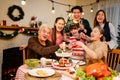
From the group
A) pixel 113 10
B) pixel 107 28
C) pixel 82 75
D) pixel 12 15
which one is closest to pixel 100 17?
pixel 107 28

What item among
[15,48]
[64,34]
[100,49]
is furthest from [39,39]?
[15,48]

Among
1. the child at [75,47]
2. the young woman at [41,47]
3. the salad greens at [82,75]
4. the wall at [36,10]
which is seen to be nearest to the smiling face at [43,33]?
the young woman at [41,47]

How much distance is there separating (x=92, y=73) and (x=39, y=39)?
1.30 metres

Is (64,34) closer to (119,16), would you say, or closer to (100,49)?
(100,49)

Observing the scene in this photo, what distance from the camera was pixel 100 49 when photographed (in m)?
2.16

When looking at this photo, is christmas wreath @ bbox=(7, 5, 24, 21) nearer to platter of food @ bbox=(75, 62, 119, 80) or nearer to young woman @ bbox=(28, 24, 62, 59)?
young woman @ bbox=(28, 24, 62, 59)

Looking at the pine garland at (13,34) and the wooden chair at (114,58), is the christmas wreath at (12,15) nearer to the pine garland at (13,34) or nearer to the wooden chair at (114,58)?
the pine garland at (13,34)

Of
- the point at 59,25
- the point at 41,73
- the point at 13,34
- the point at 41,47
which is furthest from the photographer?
the point at 13,34

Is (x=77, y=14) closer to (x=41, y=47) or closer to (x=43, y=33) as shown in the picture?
(x=43, y=33)

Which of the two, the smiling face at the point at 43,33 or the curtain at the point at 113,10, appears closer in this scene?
the smiling face at the point at 43,33

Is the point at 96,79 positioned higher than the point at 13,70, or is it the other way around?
the point at 96,79

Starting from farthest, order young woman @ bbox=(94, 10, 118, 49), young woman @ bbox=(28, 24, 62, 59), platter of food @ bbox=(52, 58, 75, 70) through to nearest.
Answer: young woman @ bbox=(94, 10, 118, 49)
young woman @ bbox=(28, 24, 62, 59)
platter of food @ bbox=(52, 58, 75, 70)

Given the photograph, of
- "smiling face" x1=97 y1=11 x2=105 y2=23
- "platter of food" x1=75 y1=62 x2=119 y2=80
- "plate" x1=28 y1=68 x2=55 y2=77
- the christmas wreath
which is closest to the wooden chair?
"smiling face" x1=97 y1=11 x2=105 y2=23

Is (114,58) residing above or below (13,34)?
below
